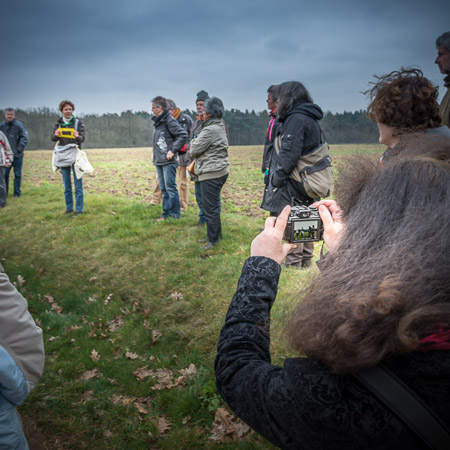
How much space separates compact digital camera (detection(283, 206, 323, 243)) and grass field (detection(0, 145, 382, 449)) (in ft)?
1.20

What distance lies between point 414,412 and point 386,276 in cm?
30

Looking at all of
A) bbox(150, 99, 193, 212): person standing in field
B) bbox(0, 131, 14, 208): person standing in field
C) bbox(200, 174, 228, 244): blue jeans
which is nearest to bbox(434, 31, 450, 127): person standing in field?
bbox(200, 174, 228, 244): blue jeans

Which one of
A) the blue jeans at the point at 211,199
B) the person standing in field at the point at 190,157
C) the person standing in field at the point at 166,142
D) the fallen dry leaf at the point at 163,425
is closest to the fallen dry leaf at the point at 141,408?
the fallen dry leaf at the point at 163,425

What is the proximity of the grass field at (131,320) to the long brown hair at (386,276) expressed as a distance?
0.68 feet

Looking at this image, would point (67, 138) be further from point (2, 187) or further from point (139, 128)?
point (139, 128)

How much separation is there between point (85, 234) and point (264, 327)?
6643mm

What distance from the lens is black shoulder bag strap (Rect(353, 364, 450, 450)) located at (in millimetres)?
746

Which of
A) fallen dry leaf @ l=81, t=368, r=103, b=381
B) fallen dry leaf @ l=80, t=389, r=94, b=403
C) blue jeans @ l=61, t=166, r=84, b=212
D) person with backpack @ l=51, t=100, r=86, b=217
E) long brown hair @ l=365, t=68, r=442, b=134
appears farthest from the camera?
blue jeans @ l=61, t=166, r=84, b=212

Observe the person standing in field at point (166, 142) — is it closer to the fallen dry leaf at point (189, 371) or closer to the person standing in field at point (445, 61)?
the fallen dry leaf at point (189, 371)

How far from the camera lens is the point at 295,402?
85cm

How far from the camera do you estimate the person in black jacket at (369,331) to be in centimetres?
77

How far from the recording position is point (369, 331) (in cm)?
80

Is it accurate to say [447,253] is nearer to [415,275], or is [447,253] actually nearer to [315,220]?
[415,275]

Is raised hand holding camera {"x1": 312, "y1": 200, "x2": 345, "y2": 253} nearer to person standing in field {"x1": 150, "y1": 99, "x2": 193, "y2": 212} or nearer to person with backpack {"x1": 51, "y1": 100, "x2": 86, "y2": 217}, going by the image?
person standing in field {"x1": 150, "y1": 99, "x2": 193, "y2": 212}
